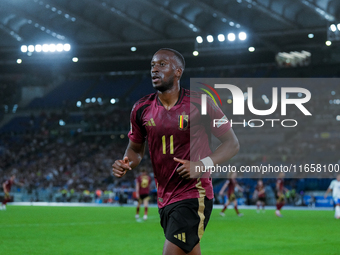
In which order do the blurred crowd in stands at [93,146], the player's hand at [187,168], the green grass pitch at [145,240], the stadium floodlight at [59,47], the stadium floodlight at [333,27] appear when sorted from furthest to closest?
the stadium floodlight at [59,47] → the blurred crowd in stands at [93,146] → the stadium floodlight at [333,27] → the green grass pitch at [145,240] → the player's hand at [187,168]

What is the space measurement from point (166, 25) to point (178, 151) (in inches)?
1411

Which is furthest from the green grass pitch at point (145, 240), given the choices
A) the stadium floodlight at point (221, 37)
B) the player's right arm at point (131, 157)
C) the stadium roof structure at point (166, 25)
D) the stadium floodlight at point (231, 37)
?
the stadium floodlight at point (221, 37)

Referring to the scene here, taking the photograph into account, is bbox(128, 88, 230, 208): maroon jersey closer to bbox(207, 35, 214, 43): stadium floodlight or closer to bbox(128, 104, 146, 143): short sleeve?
bbox(128, 104, 146, 143): short sleeve

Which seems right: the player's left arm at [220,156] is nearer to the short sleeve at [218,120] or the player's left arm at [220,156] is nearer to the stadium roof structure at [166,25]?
the short sleeve at [218,120]

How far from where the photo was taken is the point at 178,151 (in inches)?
190

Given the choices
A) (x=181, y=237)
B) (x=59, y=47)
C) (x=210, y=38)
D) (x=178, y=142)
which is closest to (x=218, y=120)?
(x=178, y=142)

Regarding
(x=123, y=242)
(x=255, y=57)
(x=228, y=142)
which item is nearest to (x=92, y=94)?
(x=255, y=57)

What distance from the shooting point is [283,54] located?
4341 cm

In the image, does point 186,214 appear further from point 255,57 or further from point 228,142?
point 255,57

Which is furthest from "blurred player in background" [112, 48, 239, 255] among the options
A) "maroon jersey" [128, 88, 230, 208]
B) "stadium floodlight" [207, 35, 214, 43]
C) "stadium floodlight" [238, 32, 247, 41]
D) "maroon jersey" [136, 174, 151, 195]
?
→ "stadium floodlight" [207, 35, 214, 43]

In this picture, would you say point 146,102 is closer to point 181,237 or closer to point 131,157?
point 131,157

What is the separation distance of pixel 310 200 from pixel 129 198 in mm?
13554

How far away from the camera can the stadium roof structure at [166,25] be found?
34969 millimetres

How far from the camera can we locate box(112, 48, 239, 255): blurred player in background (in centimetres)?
470
